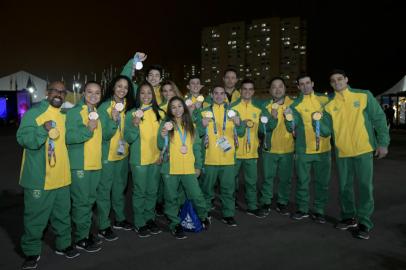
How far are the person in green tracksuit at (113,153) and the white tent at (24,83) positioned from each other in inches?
1348

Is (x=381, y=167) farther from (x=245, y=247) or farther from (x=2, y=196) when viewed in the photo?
(x=2, y=196)

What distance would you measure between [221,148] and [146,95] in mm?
1302

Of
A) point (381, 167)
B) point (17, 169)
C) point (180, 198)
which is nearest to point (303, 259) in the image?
point (180, 198)

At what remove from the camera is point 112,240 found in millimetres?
4973

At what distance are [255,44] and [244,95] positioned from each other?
11959cm

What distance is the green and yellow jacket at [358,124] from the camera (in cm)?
507

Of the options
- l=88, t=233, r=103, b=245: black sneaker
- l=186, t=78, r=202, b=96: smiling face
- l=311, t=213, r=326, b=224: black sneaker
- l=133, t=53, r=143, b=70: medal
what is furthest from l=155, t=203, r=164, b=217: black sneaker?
l=311, t=213, r=326, b=224: black sneaker

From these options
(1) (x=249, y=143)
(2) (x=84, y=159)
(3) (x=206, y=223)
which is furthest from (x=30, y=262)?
(1) (x=249, y=143)

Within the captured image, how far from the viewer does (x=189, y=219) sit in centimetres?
521

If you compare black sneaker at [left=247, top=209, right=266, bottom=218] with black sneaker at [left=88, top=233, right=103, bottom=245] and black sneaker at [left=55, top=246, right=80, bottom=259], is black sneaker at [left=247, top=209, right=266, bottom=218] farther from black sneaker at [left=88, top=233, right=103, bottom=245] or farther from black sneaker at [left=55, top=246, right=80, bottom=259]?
black sneaker at [left=55, top=246, right=80, bottom=259]

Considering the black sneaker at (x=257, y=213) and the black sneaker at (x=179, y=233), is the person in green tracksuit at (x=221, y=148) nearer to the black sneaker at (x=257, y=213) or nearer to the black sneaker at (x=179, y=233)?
the black sneaker at (x=257, y=213)

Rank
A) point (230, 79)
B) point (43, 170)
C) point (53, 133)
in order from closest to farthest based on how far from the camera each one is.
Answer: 1. point (53, 133)
2. point (43, 170)
3. point (230, 79)

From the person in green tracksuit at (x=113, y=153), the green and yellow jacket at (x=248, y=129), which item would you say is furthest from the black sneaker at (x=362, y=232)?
the person in green tracksuit at (x=113, y=153)

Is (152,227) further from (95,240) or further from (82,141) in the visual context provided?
(82,141)
